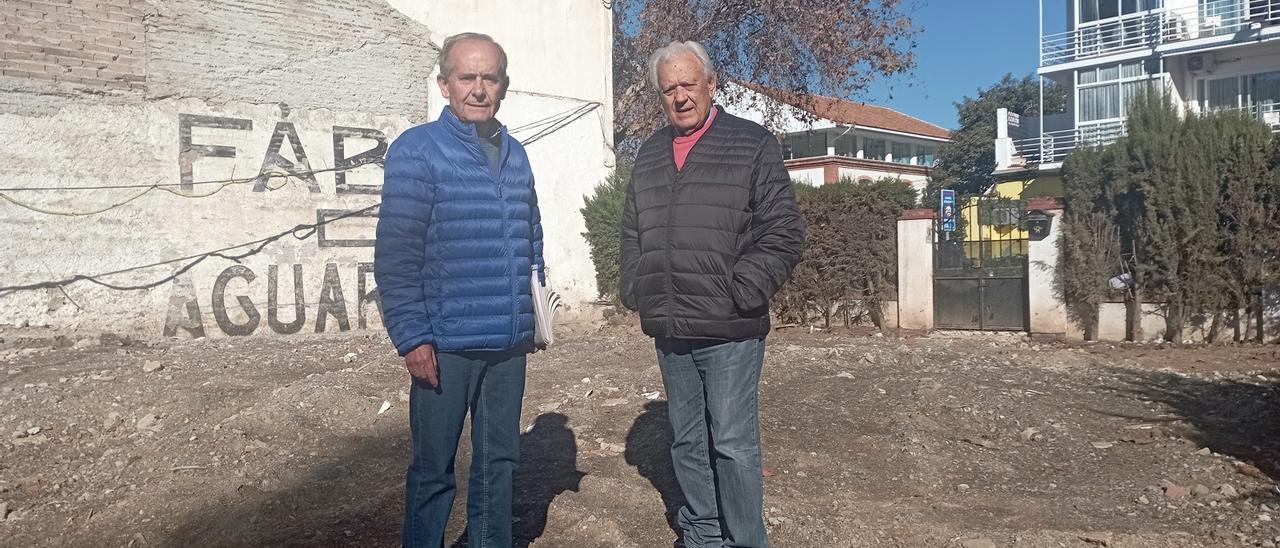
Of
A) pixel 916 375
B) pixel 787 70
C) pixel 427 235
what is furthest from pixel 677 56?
pixel 787 70

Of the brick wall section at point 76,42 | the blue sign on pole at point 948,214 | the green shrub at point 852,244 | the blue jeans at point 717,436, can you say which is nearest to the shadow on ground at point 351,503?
the blue jeans at point 717,436

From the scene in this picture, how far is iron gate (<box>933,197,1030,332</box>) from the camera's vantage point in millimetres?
10367

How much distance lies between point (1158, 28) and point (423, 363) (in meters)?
28.0

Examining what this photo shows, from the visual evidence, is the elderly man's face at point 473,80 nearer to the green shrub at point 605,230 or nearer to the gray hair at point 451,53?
the gray hair at point 451,53

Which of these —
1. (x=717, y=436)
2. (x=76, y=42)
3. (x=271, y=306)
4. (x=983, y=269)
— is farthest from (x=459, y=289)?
(x=983, y=269)

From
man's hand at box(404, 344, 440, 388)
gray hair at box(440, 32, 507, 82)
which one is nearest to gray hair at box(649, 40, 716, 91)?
gray hair at box(440, 32, 507, 82)

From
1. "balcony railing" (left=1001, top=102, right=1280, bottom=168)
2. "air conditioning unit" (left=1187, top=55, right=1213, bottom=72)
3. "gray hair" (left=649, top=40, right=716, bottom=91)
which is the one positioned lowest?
"gray hair" (left=649, top=40, right=716, bottom=91)

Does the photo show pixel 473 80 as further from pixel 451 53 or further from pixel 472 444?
pixel 472 444

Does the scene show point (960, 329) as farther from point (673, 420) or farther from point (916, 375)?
point (673, 420)

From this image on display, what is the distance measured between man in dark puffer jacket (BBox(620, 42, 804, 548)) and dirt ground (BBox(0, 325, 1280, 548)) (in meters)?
0.72

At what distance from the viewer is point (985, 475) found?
4.69 m

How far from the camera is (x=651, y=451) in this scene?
5145 millimetres

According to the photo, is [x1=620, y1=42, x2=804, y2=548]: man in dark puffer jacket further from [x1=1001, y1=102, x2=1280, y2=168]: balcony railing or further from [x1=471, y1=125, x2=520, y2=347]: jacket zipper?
[x1=1001, y1=102, x2=1280, y2=168]: balcony railing

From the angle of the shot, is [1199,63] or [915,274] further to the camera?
[1199,63]
